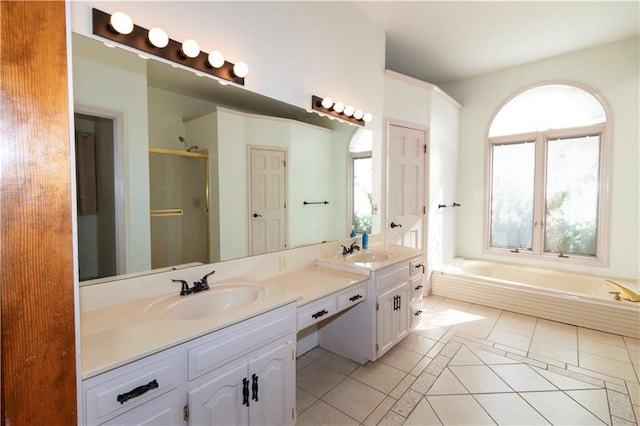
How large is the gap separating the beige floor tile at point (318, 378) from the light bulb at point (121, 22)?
7.61ft

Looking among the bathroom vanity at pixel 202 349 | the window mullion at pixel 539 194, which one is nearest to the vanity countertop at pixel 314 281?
the bathroom vanity at pixel 202 349

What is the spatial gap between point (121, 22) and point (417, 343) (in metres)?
3.02

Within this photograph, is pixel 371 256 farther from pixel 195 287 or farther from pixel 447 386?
pixel 195 287

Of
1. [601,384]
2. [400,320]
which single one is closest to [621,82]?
[601,384]

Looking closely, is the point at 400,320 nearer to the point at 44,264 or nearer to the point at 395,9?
the point at 44,264

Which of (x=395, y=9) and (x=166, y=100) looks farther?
(x=395, y=9)

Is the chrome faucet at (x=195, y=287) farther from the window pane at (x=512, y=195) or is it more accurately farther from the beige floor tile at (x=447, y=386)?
the window pane at (x=512, y=195)

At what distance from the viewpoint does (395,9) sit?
9.00 ft

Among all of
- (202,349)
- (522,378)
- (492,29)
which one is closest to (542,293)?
(522,378)

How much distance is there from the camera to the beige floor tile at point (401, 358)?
2367mm

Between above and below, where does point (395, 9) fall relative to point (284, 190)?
above

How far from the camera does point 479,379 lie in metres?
2.20

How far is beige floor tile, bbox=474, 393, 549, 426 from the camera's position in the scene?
180cm

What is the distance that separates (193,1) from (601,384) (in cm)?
358
